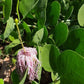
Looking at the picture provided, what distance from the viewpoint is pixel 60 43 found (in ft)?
2.64

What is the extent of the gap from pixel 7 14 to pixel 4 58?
512 mm

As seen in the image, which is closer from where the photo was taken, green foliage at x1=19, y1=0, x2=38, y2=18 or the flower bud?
the flower bud

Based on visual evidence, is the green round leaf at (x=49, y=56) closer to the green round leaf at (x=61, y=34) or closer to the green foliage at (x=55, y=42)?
the green foliage at (x=55, y=42)

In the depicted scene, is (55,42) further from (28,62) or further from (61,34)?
(28,62)

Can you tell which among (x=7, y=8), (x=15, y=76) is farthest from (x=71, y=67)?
(x=7, y=8)

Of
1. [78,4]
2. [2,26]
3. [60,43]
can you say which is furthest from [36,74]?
[78,4]

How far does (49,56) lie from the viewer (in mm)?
709

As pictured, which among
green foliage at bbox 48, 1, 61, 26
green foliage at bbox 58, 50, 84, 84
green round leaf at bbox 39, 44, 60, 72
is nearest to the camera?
green foliage at bbox 58, 50, 84, 84

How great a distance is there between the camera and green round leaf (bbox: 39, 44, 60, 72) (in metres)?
0.69

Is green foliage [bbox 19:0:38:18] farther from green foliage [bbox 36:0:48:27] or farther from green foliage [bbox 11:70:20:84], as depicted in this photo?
green foliage [bbox 11:70:20:84]

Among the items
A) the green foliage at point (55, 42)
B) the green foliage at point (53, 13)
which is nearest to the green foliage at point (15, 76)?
the green foliage at point (55, 42)

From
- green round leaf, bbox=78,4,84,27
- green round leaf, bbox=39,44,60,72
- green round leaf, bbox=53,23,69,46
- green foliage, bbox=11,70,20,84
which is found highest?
green round leaf, bbox=78,4,84,27

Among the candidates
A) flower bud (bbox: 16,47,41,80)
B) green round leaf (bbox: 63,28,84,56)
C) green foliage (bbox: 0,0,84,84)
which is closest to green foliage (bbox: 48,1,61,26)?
green foliage (bbox: 0,0,84,84)

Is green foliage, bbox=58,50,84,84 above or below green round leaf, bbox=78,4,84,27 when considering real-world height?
below
